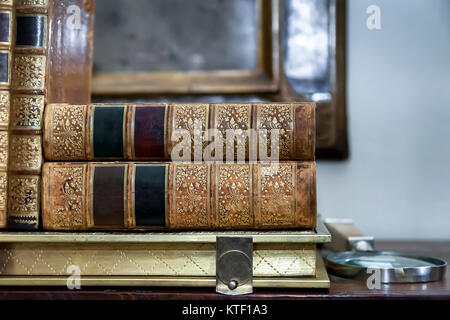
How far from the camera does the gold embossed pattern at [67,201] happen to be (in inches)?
25.0

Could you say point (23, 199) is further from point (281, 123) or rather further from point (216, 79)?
point (216, 79)

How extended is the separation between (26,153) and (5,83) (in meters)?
0.10

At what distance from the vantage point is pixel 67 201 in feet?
2.09

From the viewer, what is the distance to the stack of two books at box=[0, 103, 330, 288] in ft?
2.04

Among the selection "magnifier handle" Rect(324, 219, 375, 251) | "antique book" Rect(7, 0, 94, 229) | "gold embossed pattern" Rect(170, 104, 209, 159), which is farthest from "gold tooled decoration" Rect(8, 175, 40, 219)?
"magnifier handle" Rect(324, 219, 375, 251)

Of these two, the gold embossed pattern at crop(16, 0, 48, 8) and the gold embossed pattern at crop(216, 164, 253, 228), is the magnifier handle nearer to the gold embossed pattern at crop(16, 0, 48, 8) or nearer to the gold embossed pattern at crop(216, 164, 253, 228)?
the gold embossed pattern at crop(216, 164, 253, 228)

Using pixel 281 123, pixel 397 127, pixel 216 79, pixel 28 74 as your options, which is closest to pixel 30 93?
pixel 28 74

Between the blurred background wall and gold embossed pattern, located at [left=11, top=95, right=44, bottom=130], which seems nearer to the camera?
gold embossed pattern, located at [left=11, top=95, right=44, bottom=130]

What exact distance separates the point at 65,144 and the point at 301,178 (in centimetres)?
33

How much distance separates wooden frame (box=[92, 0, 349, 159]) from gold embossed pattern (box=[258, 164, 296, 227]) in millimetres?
508

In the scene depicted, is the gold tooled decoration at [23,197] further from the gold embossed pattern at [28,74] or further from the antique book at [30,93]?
the gold embossed pattern at [28,74]
